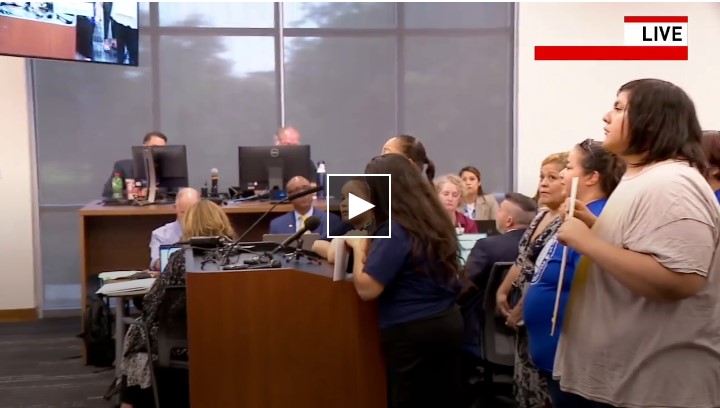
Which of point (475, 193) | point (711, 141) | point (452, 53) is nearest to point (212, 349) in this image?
point (711, 141)

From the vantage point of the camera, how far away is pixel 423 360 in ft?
8.04

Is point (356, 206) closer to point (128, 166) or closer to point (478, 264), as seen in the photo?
point (478, 264)

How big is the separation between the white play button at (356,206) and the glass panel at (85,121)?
17.1ft

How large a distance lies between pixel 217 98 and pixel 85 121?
1242 mm

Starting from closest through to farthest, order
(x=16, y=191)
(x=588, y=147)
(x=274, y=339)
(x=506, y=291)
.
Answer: (x=588, y=147) → (x=274, y=339) → (x=506, y=291) → (x=16, y=191)

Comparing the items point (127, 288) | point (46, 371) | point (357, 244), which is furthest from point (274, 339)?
point (46, 371)

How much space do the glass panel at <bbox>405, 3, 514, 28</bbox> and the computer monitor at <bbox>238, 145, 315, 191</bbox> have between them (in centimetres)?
225

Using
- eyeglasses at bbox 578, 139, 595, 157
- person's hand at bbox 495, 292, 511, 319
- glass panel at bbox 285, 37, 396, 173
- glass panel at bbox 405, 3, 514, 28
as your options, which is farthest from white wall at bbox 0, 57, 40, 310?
eyeglasses at bbox 578, 139, 595, 157

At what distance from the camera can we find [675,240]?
59.0 inches

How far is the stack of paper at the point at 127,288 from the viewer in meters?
3.90

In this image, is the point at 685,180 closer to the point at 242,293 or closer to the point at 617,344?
the point at 617,344

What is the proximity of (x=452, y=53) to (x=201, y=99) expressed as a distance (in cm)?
254
